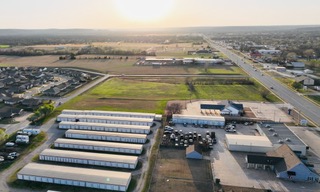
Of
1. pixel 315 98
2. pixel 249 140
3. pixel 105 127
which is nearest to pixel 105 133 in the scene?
pixel 105 127

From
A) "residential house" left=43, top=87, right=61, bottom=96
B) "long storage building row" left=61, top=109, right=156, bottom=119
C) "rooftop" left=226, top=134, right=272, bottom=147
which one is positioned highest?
"residential house" left=43, top=87, right=61, bottom=96

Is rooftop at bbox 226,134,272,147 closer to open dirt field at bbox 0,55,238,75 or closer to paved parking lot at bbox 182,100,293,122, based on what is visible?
paved parking lot at bbox 182,100,293,122

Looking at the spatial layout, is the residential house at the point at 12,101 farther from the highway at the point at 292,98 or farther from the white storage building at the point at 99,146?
the highway at the point at 292,98

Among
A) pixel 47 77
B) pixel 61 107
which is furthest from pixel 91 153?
pixel 47 77

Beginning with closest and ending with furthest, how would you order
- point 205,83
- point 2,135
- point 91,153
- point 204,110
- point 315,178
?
point 315,178 → point 91,153 → point 2,135 → point 204,110 → point 205,83

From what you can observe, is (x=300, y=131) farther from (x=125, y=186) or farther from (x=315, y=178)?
(x=125, y=186)

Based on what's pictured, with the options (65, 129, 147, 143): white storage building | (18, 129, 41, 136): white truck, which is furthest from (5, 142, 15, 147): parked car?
(65, 129, 147, 143): white storage building

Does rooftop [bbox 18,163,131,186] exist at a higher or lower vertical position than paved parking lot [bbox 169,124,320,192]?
higher

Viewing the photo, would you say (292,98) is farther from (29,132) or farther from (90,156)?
(29,132)
